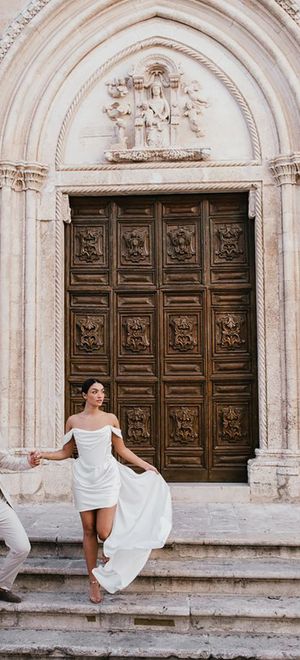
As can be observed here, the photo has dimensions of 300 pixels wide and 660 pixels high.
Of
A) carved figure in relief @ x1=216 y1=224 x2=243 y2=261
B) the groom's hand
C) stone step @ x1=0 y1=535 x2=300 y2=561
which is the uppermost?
carved figure in relief @ x1=216 y1=224 x2=243 y2=261

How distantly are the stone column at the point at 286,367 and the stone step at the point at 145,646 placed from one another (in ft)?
8.11

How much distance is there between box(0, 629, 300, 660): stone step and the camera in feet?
13.2

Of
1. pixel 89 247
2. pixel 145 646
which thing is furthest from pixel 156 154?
pixel 145 646

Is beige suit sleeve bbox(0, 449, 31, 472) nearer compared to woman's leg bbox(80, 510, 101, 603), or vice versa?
woman's leg bbox(80, 510, 101, 603)

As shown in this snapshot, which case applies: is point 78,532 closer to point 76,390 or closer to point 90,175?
point 76,390

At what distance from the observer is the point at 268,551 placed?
5.10 m

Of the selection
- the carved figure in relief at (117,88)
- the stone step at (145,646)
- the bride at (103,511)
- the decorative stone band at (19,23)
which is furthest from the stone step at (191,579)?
the decorative stone band at (19,23)

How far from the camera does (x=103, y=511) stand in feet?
14.5

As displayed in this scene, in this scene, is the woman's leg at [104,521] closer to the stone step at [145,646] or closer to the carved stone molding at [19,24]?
the stone step at [145,646]

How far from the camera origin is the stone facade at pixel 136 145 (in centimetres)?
687

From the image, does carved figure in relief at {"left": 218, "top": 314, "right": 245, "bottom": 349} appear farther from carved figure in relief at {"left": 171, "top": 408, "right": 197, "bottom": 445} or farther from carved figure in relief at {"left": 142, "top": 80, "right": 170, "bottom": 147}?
carved figure in relief at {"left": 142, "top": 80, "right": 170, "bottom": 147}

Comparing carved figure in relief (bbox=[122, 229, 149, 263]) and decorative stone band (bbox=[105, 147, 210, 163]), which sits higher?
decorative stone band (bbox=[105, 147, 210, 163])

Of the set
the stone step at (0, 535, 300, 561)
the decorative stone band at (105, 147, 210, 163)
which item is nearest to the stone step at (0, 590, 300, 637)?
the stone step at (0, 535, 300, 561)

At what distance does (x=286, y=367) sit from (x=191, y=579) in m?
2.74
